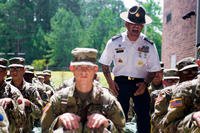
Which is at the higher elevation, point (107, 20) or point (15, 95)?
point (107, 20)

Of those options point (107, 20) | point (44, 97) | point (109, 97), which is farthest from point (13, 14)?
point (109, 97)

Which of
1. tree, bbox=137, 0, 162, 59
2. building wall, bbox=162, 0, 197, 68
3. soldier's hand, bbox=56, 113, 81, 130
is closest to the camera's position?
soldier's hand, bbox=56, 113, 81, 130

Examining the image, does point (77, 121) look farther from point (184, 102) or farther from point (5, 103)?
point (5, 103)

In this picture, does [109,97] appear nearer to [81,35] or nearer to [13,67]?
[13,67]

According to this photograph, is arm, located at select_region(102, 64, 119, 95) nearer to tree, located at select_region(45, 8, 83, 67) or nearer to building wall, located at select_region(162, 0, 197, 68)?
building wall, located at select_region(162, 0, 197, 68)

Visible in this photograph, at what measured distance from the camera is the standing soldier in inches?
238

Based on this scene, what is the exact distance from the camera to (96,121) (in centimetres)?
395

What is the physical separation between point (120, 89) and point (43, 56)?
198ft

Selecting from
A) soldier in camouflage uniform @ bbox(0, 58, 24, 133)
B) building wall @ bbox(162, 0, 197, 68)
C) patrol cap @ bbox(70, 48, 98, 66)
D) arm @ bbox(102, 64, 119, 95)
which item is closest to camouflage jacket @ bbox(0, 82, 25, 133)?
soldier in camouflage uniform @ bbox(0, 58, 24, 133)

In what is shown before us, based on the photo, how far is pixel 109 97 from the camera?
4.29m

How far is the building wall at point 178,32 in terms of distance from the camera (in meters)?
16.1

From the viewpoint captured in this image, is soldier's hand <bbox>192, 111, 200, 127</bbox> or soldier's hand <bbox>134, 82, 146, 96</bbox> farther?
soldier's hand <bbox>134, 82, 146, 96</bbox>

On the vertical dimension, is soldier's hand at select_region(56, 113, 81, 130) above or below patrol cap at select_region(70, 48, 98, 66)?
below

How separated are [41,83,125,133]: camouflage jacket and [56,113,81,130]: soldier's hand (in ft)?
0.68
